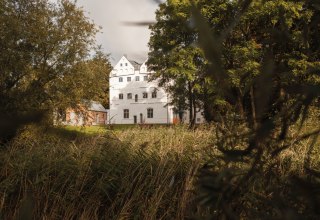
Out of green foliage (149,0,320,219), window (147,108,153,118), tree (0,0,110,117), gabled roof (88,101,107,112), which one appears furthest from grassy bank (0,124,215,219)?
window (147,108,153,118)

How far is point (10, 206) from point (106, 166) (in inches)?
45.9

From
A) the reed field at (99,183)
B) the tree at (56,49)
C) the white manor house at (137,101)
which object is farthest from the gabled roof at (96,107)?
the reed field at (99,183)

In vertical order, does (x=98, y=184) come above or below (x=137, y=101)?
below

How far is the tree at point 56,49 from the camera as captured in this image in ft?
52.8

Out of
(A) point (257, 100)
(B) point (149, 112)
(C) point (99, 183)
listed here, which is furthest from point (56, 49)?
(B) point (149, 112)

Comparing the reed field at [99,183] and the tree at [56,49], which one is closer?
the reed field at [99,183]

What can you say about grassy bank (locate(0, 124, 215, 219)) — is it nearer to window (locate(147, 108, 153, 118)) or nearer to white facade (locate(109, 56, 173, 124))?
white facade (locate(109, 56, 173, 124))

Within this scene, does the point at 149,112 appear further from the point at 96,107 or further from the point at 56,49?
the point at 56,49

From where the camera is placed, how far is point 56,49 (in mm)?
18312

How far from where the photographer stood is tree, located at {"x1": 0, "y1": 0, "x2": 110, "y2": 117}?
16094mm

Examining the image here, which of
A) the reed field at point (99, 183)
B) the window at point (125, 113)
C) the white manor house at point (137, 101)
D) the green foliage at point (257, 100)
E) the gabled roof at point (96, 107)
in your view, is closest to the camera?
the green foliage at point (257, 100)

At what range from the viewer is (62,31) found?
18.7m

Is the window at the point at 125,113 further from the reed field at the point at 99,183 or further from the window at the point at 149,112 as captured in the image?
the reed field at the point at 99,183

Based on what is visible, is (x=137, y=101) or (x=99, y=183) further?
(x=137, y=101)
